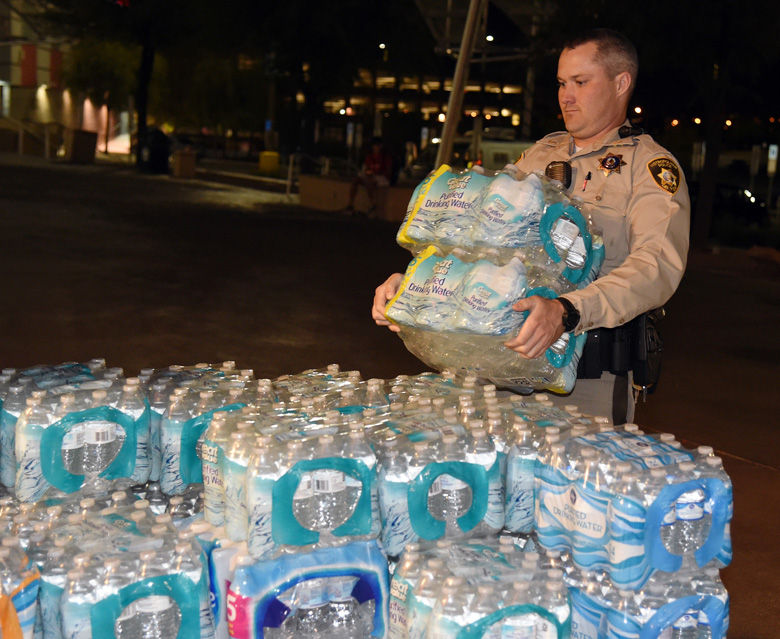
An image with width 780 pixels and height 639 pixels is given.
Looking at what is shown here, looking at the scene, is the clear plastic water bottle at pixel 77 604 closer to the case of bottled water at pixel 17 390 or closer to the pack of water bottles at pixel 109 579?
the pack of water bottles at pixel 109 579

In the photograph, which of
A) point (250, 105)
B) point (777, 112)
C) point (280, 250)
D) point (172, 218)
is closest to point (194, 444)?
point (280, 250)

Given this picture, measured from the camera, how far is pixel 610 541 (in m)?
3.04

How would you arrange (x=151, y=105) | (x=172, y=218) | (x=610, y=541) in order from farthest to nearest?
(x=151, y=105) → (x=172, y=218) → (x=610, y=541)

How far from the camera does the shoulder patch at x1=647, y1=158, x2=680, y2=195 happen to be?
13.0 feet

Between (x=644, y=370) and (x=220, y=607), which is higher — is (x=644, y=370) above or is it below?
above

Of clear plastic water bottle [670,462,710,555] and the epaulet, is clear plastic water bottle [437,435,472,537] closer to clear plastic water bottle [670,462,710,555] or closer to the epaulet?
clear plastic water bottle [670,462,710,555]

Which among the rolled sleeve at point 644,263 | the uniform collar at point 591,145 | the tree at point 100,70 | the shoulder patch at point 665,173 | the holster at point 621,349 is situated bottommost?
the holster at point 621,349

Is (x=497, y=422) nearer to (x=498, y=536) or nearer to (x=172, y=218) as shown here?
(x=498, y=536)

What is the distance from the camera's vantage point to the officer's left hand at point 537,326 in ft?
11.3

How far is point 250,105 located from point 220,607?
63.4 metres

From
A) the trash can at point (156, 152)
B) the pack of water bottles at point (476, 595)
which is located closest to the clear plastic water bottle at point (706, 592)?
the pack of water bottles at point (476, 595)

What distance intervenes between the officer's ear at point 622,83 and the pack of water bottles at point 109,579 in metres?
2.42

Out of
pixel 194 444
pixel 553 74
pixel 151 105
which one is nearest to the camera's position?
pixel 194 444

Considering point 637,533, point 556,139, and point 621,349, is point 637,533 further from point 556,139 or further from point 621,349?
point 556,139
